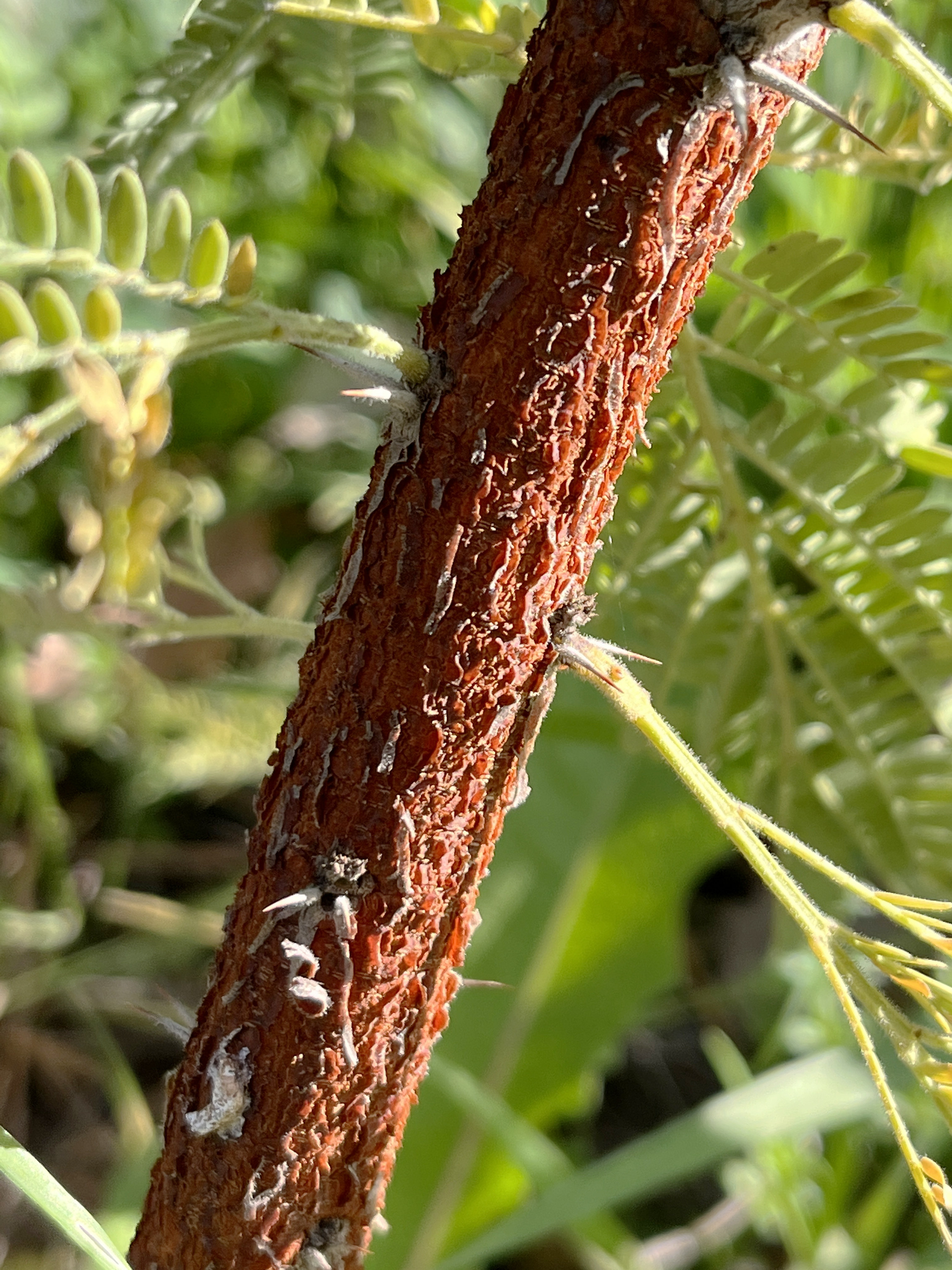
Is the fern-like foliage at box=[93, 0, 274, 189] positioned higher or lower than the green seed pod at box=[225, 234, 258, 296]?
higher

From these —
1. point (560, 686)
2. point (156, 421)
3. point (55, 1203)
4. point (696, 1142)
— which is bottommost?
point (696, 1142)

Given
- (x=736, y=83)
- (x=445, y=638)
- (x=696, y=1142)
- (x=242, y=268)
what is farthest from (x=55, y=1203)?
(x=696, y=1142)

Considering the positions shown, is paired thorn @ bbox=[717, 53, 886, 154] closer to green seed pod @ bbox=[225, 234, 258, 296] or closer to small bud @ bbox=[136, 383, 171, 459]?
green seed pod @ bbox=[225, 234, 258, 296]

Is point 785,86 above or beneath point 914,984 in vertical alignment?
above

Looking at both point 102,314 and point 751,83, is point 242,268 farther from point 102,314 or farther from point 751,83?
point 751,83

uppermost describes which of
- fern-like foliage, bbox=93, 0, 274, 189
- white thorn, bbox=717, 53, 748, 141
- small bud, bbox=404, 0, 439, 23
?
small bud, bbox=404, 0, 439, 23

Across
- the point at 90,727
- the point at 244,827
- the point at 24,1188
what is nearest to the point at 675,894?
the point at 244,827

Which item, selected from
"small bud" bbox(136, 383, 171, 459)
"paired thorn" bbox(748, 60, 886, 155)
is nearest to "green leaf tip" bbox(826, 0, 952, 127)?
"paired thorn" bbox(748, 60, 886, 155)

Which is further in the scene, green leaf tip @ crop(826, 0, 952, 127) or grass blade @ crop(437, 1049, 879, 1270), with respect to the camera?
grass blade @ crop(437, 1049, 879, 1270)
